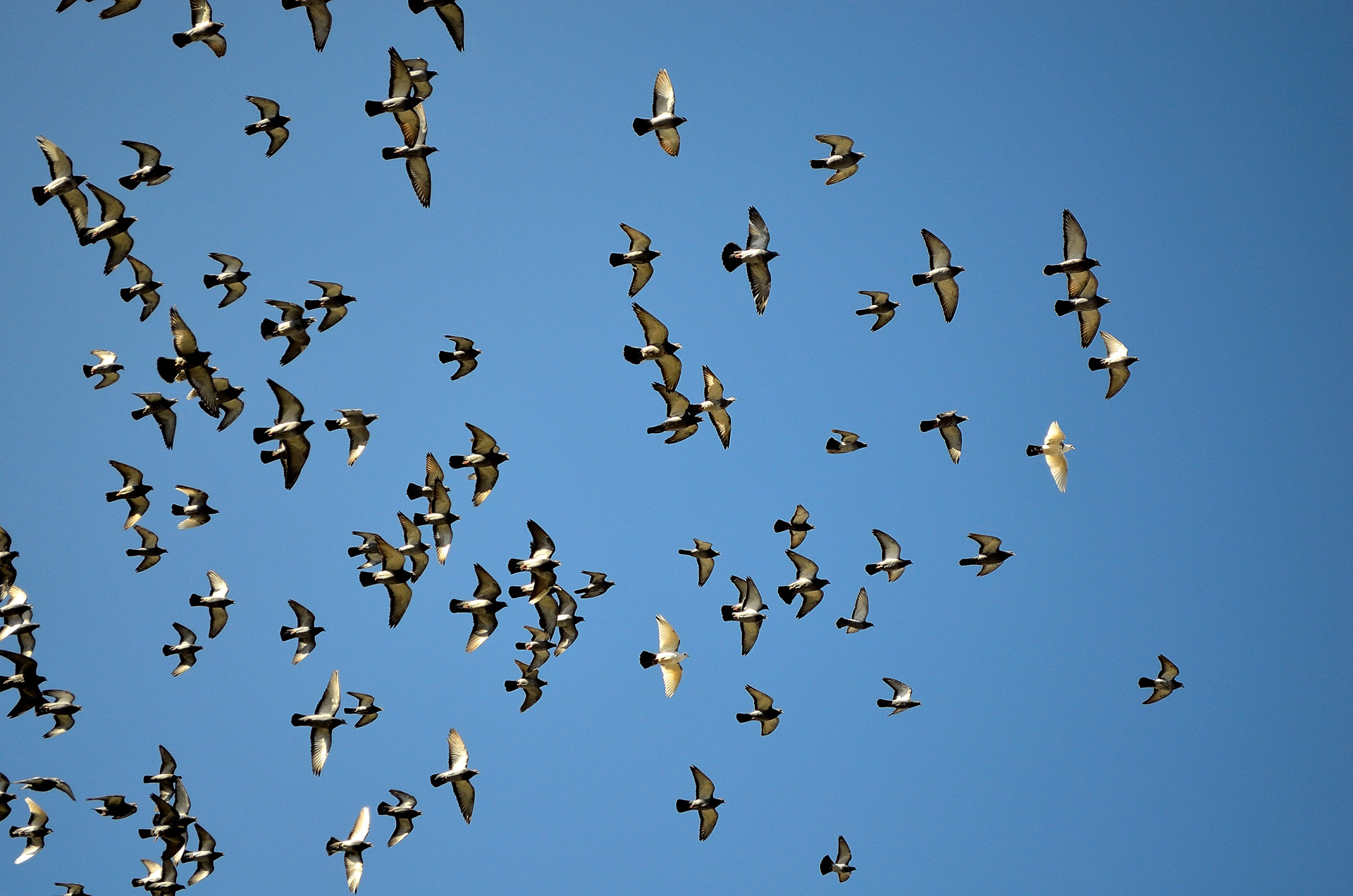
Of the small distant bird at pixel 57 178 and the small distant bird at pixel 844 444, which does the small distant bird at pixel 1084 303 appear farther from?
the small distant bird at pixel 57 178

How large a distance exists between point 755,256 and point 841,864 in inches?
582

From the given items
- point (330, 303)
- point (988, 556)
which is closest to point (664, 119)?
point (330, 303)

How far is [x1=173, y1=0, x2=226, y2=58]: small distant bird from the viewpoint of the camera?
90.6ft

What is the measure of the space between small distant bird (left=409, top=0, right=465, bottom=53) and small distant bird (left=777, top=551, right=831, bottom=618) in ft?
44.6

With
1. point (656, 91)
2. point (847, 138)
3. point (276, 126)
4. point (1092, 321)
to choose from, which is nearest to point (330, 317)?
point (276, 126)

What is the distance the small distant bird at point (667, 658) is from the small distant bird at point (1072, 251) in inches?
471

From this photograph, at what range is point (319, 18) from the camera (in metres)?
27.1

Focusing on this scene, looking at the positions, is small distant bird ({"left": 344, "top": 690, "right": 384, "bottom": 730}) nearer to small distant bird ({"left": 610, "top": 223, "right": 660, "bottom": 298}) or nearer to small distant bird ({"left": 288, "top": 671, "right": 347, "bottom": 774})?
small distant bird ({"left": 288, "top": 671, "right": 347, "bottom": 774})

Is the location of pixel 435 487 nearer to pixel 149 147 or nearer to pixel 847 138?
pixel 149 147

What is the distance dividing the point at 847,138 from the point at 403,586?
45.1ft

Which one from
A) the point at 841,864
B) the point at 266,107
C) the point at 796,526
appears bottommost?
the point at 841,864

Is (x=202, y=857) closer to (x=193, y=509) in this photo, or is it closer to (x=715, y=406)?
(x=193, y=509)

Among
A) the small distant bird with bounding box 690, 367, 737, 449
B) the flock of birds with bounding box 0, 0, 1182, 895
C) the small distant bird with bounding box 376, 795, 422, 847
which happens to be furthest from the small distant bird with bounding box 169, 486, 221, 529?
the small distant bird with bounding box 690, 367, 737, 449

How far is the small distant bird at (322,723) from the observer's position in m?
29.3
